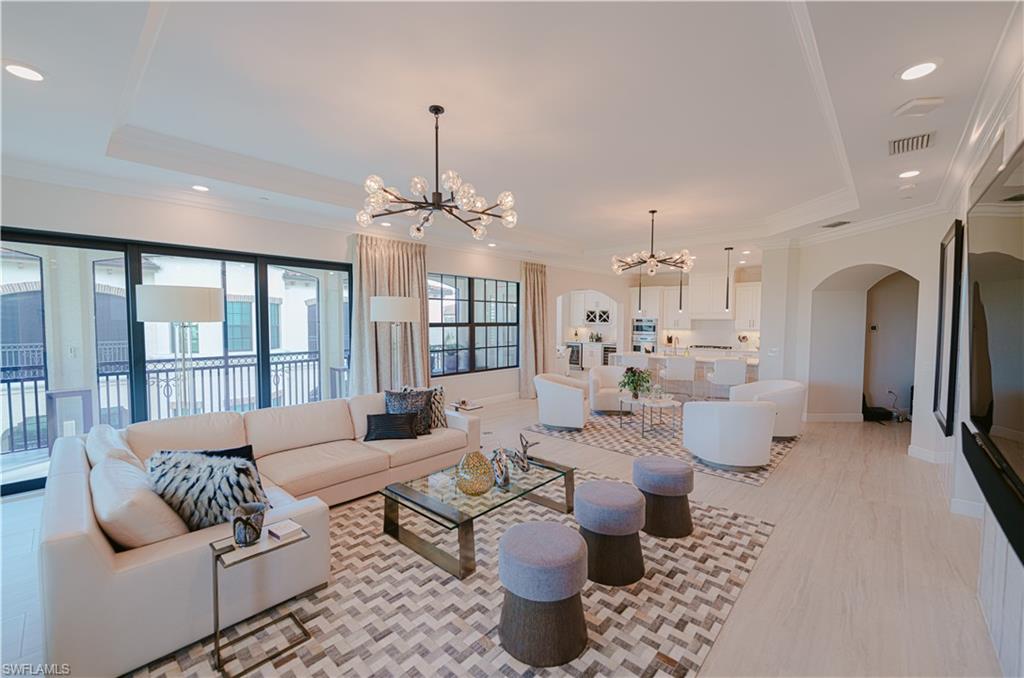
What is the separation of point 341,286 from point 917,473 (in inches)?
267

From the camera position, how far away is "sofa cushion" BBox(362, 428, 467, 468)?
12.2ft

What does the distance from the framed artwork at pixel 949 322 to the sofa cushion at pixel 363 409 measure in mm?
4868

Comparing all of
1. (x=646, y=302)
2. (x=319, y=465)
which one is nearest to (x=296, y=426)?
(x=319, y=465)

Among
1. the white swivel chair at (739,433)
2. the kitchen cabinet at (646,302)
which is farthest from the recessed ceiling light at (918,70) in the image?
the kitchen cabinet at (646,302)

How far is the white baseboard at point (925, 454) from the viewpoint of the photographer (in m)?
4.54

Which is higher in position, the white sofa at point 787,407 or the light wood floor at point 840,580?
the white sofa at point 787,407

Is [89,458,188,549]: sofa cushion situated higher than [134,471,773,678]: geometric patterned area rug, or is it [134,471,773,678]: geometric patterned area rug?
[89,458,188,549]: sofa cushion

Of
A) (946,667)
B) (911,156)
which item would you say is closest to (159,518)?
(946,667)

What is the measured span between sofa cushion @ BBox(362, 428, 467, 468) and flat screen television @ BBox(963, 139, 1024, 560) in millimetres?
3483

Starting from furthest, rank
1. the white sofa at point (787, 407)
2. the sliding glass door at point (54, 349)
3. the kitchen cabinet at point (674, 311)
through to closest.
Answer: the kitchen cabinet at point (674, 311)
the white sofa at point (787, 407)
the sliding glass door at point (54, 349)

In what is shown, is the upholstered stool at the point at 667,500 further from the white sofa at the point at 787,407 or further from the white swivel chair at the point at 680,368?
the white swivel chair at the point at 680,368

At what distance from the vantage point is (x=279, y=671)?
1875 mm

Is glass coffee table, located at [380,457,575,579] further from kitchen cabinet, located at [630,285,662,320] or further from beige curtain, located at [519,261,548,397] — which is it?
kitchen cabinet, located at [630,285,662,320]

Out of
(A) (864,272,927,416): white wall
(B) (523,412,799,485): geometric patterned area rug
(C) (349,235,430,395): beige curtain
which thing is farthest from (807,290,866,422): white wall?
(C) (349,235,430,395): beige curtain
